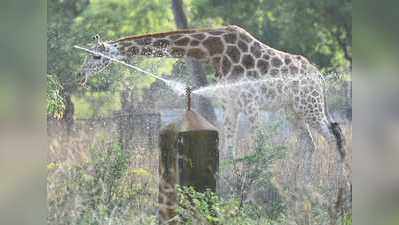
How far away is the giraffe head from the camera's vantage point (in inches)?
130

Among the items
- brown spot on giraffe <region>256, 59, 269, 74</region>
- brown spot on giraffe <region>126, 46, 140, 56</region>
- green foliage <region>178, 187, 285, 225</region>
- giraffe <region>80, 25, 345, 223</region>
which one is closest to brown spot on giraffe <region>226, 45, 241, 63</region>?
giraffe <region>80, 25, 345, 223</region>

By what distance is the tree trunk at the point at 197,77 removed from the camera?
130 inches

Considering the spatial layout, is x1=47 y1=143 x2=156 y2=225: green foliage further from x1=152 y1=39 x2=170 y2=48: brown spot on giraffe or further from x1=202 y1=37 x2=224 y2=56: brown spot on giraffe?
x1=202 y1=37 x2=224 y2=56: brown spot on giraffe

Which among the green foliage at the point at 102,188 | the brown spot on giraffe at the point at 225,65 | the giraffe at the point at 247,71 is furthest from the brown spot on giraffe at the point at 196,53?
the green foliage at the point at 102,188

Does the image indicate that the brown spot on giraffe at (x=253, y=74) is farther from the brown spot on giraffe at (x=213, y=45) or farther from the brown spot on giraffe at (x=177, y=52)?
the brown spot on giraffe at (x=177, y=52)

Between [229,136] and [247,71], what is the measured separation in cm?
40
